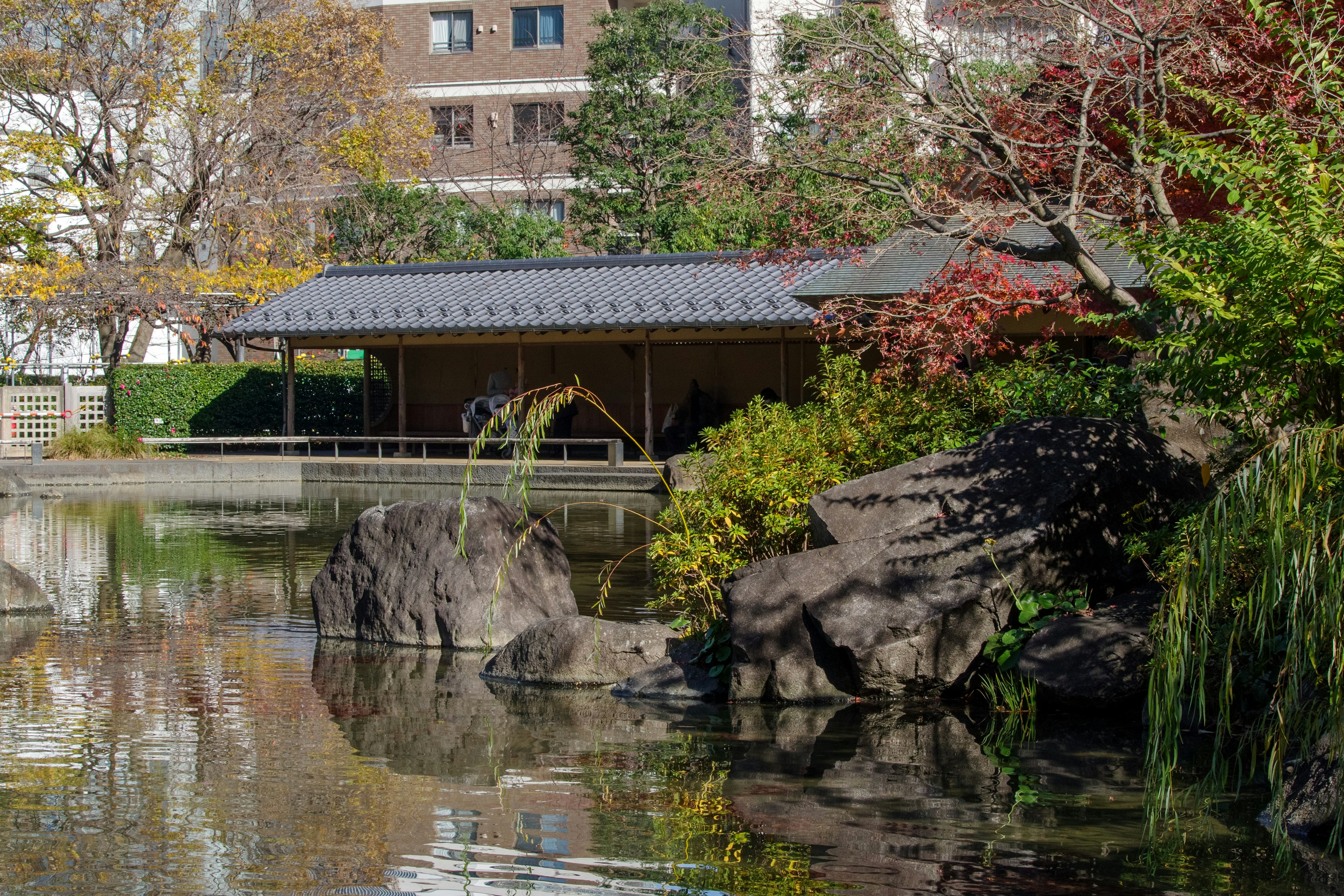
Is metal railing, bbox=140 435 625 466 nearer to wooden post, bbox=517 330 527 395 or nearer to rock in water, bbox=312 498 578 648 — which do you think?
wooden post, bbox=517 330 527 395

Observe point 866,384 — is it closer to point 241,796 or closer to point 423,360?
point 241,796

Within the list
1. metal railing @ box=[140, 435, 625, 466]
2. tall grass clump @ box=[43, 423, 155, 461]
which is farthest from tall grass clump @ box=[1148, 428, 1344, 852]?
tall grass clump @ box=[43, 423, 155, 461]

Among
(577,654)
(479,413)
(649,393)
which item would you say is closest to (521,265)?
(479,413)

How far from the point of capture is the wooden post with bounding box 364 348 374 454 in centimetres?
3030

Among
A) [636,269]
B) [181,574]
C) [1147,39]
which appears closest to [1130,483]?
[1147,39]

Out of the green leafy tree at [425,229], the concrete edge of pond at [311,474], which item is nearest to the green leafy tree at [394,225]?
the green leafy tree at [425,229]

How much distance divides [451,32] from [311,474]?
2070 cm

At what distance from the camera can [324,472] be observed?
26.0 meters

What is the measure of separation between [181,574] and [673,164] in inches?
798

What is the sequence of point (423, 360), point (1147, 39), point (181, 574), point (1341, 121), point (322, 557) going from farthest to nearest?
point (423, 360) < point (322, 557) < point (181, 574) < point (1147, 39) < point (1341, 121)

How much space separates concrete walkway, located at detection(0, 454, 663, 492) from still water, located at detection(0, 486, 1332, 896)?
13.1m

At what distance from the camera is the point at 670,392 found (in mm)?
29094

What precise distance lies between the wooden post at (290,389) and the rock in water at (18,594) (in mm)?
17028

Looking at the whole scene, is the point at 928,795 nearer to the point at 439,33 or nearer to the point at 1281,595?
the point at 1281,595
